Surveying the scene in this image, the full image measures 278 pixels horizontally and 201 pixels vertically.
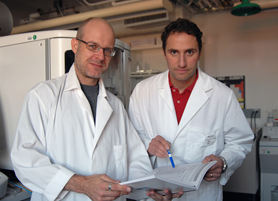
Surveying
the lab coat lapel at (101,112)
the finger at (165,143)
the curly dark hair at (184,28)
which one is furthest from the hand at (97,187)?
the curly dark hair at (184,28)

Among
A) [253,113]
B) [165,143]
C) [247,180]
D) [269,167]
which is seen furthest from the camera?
[253,113]

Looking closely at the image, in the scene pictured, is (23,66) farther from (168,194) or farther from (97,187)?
(168,194)

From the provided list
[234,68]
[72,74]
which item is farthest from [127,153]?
[234,68]

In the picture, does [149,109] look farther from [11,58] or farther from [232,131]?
[11,58]

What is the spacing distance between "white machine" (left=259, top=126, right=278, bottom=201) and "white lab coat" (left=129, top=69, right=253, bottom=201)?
1.60 metres

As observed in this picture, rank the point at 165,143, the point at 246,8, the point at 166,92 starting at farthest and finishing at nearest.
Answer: the point at 246,8 < the point at 166,92 < the point at 165,143

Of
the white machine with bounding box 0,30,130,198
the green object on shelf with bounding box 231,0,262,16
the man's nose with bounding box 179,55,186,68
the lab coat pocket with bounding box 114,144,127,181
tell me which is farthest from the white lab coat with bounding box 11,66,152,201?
the green object on shelf with bounding box 231,0,262,16

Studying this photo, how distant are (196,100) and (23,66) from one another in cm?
96

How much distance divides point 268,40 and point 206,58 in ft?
2.76

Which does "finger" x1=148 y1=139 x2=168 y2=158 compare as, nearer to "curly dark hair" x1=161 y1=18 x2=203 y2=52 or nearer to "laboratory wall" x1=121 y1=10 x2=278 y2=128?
"curly dark hair" x1=161 y1=18 x2=203 y2=52

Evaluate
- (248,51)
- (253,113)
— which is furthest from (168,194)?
(248,51)

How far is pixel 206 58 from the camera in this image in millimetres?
3818

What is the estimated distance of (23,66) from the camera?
1.42 m

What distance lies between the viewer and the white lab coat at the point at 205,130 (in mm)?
1370
